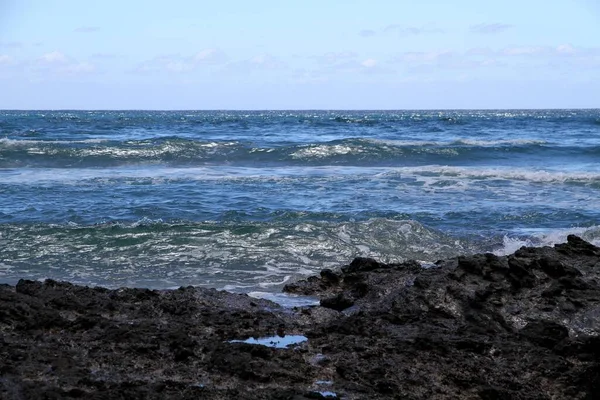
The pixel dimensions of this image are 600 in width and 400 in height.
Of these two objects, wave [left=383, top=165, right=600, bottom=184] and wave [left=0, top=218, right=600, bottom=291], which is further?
wave [left=383, top=165, right=600, bottom=184]

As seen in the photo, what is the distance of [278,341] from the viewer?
5.03m

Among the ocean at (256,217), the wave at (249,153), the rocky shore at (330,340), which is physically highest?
the rocky shore at (330,340)

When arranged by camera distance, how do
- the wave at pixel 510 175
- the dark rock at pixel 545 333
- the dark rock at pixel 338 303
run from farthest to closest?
1. the wave at pixel 510 175
2. the dark rock at pixel 338 303
3. the dark rock at pixel 545 333

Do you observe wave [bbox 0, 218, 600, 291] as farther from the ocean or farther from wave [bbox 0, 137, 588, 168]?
wave [bbox 0, 137, 588, 168]

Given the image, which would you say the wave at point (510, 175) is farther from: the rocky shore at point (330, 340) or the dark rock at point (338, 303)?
the dark rock at point (338, 303)

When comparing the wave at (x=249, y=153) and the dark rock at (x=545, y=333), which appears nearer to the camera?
the dark rock at (x=545, y=333)

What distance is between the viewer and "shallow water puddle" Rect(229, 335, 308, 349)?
4.94 m

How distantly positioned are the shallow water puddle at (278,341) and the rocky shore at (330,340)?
0.04ft

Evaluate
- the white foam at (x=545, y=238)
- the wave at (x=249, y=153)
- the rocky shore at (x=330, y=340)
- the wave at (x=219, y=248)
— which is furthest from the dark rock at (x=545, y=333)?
the wave at (x=249, y=153)

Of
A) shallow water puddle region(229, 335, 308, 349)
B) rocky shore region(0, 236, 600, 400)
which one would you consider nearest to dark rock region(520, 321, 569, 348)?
rocky shore region(0, 236, 600, 400)

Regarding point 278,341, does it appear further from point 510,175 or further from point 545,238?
point 510,175

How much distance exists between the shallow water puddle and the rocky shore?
0.04 ft

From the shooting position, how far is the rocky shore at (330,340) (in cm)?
417

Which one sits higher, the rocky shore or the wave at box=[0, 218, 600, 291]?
the rocky shore
